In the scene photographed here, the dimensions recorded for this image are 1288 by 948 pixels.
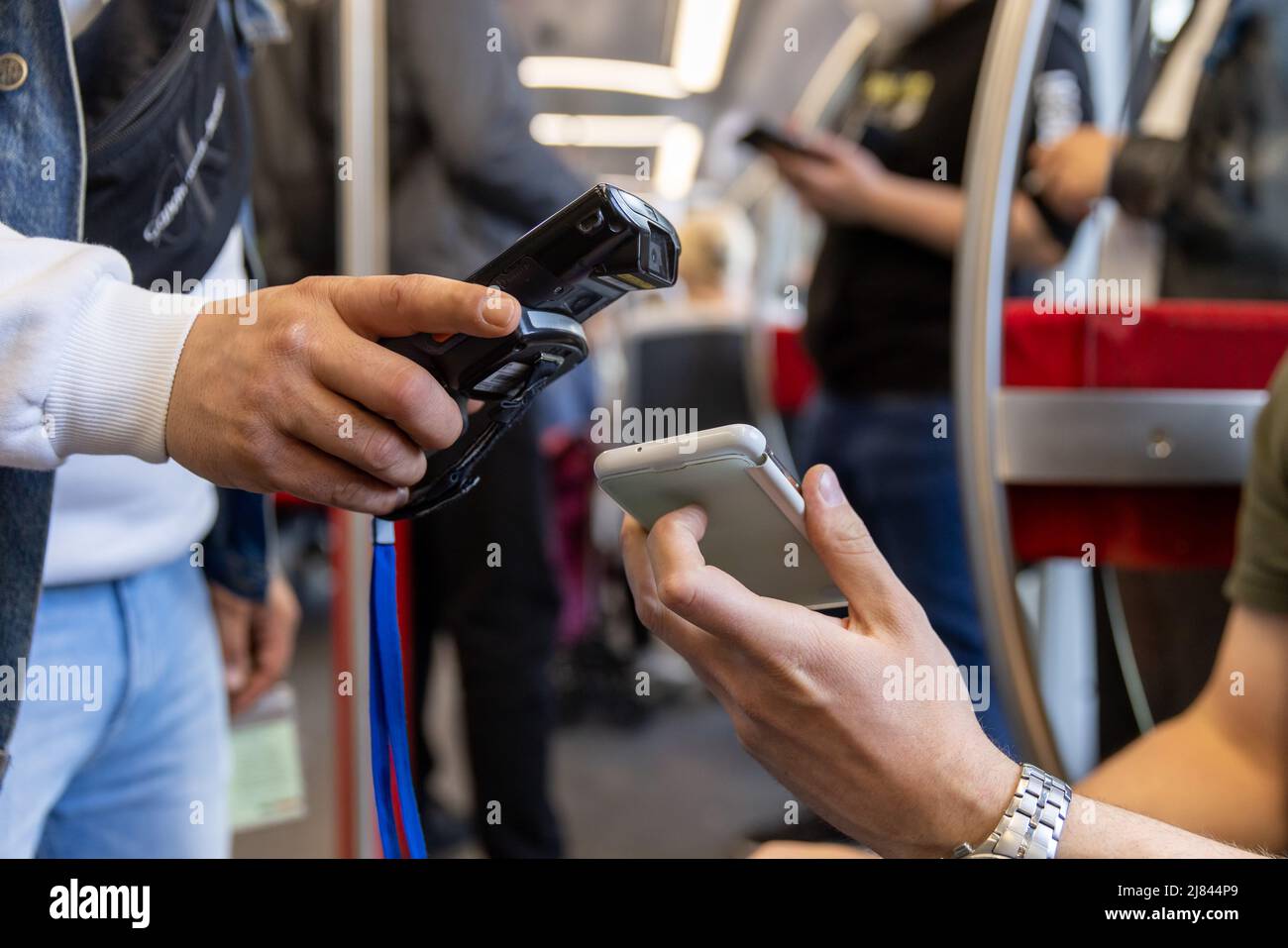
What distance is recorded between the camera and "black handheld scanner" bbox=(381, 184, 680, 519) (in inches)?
16.4

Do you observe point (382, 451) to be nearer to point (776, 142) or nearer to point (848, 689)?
point (848, 689)

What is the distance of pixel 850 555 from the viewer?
47 cm

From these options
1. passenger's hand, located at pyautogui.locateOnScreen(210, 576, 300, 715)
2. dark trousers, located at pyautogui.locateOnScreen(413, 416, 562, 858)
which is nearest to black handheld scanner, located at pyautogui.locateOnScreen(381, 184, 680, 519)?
passenger's hand, located at pyautogui.locateOnScreen(210, 576, 300, 715)

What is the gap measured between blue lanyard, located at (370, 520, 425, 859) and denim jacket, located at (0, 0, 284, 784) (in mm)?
165

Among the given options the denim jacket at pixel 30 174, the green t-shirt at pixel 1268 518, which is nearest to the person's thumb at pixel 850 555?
the denim jacket at pixel 30 174

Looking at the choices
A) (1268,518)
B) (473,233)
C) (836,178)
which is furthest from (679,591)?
(836,178)

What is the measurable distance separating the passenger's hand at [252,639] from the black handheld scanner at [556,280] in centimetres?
53

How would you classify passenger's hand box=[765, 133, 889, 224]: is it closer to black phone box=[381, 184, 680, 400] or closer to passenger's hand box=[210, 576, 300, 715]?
passenger's hand box=[210, 576, 300, 715]

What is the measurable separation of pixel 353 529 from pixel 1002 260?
0.79 metres

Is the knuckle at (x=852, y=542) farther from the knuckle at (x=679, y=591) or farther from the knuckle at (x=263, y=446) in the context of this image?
the knuckle at (x=263, y=446)

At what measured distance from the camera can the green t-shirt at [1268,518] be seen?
2.59 ft

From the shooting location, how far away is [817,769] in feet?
1.65
